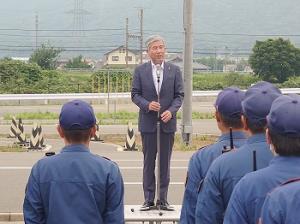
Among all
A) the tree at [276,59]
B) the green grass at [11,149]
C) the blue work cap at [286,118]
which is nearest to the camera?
the blue work cap at [286,118]

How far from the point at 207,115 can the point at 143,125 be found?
71.0ft

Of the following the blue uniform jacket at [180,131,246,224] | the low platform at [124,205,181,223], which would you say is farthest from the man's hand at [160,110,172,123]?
the blue uniform jacket at [180,131,246,224]

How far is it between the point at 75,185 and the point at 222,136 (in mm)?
1034

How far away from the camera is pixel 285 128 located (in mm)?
3529

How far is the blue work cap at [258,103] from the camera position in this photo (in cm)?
415

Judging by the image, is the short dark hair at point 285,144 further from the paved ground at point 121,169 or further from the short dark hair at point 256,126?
the paved ground at point 121,169

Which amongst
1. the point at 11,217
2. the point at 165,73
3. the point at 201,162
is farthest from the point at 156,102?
the point at 201,162

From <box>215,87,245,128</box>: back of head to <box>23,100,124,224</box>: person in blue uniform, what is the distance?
79 centimetres

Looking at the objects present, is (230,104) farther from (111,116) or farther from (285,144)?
(111,116)

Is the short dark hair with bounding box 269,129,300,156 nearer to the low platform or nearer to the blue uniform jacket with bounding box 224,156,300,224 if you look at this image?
the blue uniform jacket with bounding box 224,156,300,224

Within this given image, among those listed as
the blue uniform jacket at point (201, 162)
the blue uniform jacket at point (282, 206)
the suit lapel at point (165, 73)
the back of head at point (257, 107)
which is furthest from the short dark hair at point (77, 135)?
the suit lapel at point (165, 73)

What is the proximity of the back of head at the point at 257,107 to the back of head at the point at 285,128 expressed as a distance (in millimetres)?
525

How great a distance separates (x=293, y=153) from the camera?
11.7ft

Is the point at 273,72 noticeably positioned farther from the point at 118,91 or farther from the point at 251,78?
the point at 118,91
